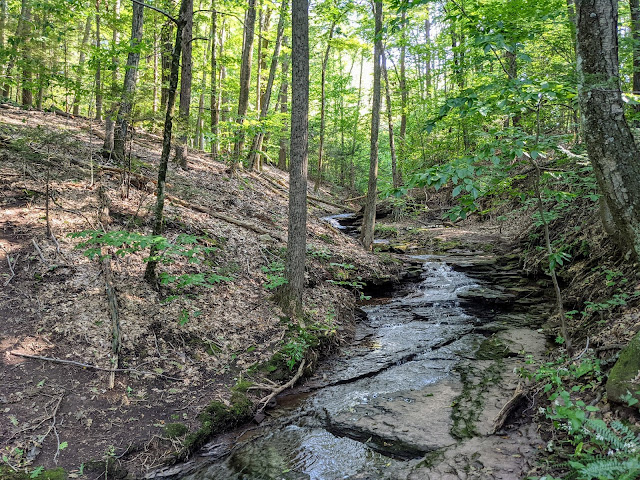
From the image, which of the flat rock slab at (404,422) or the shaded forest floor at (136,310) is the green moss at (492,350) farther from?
the flat rock slab at (404,422)

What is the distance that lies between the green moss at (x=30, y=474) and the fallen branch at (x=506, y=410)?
14.5 ft

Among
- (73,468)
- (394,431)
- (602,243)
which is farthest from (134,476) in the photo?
(602,243)

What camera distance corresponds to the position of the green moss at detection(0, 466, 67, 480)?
3.48 m

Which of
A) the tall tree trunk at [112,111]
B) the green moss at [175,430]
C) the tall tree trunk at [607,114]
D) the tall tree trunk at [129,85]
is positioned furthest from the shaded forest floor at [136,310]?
the tall tree trunk at [607,114]

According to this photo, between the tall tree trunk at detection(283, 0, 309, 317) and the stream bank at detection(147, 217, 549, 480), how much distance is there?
156 cm

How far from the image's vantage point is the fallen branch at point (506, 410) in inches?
165

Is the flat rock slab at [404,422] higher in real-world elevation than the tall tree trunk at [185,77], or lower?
lower

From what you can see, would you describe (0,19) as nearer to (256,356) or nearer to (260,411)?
(256,356)

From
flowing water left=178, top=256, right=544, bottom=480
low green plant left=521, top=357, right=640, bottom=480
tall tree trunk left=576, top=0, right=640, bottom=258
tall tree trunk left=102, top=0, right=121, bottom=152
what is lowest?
flowing water left=178, top=256, right=544, bottom=480

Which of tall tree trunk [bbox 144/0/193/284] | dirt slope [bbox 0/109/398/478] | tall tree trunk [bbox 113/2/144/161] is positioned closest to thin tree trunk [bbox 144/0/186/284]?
tall tree trunk [bbox 144/0/193/284]

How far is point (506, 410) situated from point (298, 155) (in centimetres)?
493

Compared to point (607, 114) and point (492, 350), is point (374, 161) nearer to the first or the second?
point (492, 350)

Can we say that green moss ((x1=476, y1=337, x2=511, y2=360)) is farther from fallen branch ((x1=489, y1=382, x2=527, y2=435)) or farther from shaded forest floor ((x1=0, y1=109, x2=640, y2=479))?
fallen branch ((x1=489, y1=382, x2=527, y2=435))

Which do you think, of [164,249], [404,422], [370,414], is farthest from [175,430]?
[404,422]
